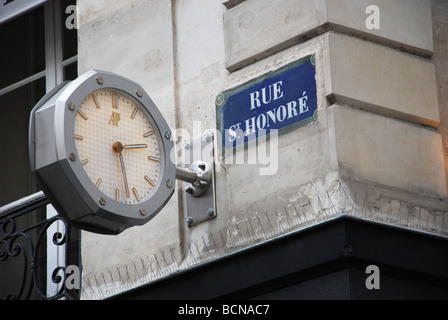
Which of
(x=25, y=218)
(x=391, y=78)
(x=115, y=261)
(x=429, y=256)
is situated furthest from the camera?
(x=25, y=218)

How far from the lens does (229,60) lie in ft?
27.9

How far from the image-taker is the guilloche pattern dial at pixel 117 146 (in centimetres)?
744

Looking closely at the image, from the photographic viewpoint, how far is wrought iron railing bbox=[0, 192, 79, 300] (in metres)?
9.09

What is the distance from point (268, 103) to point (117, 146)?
1.11 meters

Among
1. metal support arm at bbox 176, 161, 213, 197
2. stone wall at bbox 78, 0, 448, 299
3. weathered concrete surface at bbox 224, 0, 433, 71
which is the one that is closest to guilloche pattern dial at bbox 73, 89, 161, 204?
metal support arm at bbox 176, 161, 213, 197

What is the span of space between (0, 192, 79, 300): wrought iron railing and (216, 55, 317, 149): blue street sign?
4.90 ft

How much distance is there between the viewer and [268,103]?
8.16 meters

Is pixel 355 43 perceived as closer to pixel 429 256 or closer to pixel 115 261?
pixel 429 256

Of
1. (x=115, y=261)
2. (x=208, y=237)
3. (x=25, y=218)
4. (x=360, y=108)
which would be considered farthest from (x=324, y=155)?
(x=25, y=218)

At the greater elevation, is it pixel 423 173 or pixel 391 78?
pixel 391 78

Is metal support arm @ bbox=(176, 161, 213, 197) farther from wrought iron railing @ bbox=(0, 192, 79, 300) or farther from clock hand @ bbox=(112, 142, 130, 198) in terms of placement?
wrought iron railing @ bbox=(0, 192, 79, 300)

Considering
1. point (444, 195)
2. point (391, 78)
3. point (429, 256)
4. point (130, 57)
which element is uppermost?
point (130, 57)

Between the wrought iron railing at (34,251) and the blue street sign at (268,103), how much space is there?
1.49 meters

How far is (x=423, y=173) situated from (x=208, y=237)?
4.66 ft
